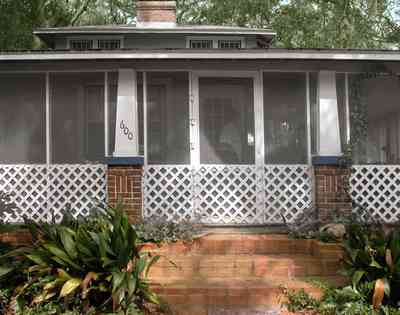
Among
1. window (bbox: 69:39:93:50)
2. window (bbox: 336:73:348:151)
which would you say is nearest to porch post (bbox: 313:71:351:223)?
window (bbox: 336:73:348:151)

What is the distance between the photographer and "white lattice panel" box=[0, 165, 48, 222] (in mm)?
8555

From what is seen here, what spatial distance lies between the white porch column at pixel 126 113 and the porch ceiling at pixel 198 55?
52cm

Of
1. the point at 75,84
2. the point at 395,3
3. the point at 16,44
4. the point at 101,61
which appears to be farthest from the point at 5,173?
the point at 395,3

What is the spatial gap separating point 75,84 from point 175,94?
74.3 inches

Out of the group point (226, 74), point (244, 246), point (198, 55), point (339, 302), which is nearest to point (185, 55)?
point (198, 55)

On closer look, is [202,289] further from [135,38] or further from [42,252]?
[135,38]

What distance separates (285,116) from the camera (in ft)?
28.8

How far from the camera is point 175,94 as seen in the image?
344 inches

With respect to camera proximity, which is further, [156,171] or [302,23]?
[302,23]

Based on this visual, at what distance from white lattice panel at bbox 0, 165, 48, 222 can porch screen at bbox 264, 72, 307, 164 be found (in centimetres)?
418

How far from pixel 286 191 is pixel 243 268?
85.9 inches

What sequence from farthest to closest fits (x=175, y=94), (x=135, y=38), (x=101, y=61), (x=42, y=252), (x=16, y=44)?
(x=16, y=44), (x=135, y=38), (x=175, y=94), (x=101, y=61), (x=42, y=252)

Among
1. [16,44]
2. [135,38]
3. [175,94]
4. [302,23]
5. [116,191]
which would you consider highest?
[302,23]

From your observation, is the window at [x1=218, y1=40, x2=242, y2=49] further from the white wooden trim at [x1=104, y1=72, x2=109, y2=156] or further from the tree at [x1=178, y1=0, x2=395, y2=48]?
the tree at [x1=178, y1=0, x2=395, y2=48]
